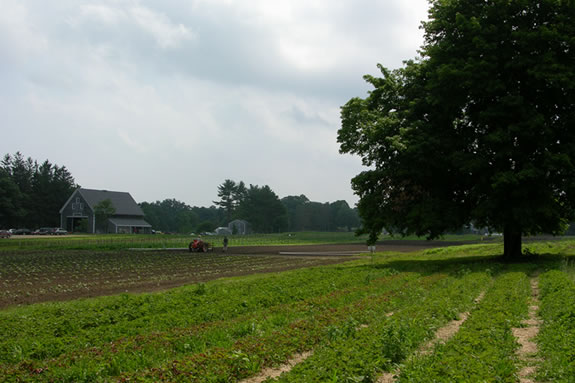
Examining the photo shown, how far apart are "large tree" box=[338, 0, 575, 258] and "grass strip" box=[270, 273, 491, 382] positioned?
13452mm

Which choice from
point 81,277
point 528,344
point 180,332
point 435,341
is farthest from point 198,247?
point 528,344

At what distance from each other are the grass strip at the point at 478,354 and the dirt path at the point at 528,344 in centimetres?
16

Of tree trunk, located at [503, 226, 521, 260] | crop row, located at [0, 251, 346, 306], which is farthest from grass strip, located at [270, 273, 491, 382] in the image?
tree trunk, located at [503, 226, 521, 260]

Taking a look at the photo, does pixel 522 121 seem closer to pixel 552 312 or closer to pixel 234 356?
pixel 552 312

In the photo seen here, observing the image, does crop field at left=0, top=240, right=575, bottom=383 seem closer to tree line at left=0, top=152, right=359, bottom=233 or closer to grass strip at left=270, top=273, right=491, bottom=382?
grass strip at left=270, top=273, right=491, bottom=382

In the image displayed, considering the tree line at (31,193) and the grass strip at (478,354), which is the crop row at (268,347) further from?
the tree line at (31,193)

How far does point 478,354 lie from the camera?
7.71m

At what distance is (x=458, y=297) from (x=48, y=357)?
1115 cm

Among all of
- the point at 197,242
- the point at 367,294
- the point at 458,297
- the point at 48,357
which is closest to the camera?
the point at 48,357

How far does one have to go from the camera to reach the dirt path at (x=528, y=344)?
301 inches

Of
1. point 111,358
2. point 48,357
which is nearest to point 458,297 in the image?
point 111,358

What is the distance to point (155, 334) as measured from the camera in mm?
10438

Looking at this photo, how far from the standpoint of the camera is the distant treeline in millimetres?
140125

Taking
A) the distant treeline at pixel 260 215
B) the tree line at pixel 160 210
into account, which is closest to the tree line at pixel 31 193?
the tree line at pixel 160 210
